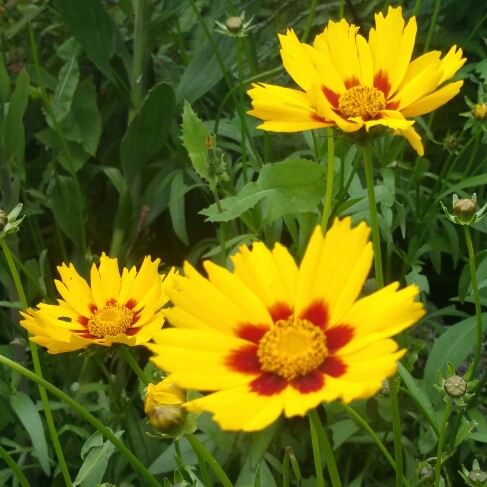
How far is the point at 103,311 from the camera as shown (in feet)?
2.23

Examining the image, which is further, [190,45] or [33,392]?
[190,45]

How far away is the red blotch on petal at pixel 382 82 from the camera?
0.64m

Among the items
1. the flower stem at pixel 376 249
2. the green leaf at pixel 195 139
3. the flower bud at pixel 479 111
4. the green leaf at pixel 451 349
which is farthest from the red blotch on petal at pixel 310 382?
the flower bud at pixel 479 111

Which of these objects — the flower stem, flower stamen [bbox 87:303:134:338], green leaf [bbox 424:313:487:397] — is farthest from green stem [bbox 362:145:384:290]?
green leaf [bbox 424:313:487:397]

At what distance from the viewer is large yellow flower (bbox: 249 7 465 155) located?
1.90 ft

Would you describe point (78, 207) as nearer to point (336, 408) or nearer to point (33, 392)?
point (33, 392)

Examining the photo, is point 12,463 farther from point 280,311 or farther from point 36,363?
point 280,311

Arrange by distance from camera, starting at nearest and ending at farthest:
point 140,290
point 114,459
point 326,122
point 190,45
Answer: point 326,122, point 140,290, point 114,459, point 190,45

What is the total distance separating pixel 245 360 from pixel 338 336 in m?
0.06

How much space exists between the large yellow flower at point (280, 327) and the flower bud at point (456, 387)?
0.74ft

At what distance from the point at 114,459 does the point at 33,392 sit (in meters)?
0.22

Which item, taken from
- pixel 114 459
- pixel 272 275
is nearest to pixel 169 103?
pixel 114 459

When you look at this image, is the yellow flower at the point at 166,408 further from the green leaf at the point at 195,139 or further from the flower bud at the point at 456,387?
the green leaf at the point at 195,139

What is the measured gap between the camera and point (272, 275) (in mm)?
473
